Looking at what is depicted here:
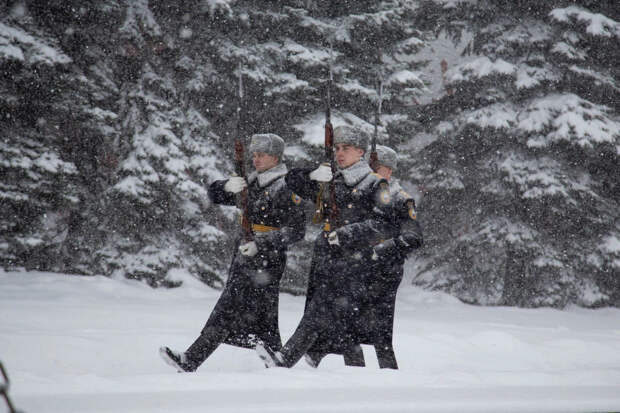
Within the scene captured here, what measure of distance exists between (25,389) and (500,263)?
458 inches

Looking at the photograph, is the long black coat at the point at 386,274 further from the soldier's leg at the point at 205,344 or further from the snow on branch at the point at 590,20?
the snow on branch at the point at 590,20

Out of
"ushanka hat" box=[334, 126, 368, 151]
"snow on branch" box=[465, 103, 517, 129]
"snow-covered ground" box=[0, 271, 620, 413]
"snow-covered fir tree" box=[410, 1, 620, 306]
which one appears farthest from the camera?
"snow on branch" box=[465, 103, 517, 129]

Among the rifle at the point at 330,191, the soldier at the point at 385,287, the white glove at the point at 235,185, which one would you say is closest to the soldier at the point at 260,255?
the white glove at the point at 235,185

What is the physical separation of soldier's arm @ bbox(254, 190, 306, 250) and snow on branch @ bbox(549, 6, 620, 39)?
9.89m

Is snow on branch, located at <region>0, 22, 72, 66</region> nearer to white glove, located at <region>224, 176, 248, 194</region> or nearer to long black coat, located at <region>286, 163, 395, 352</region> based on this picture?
white glove, located at <region>224, 176, 248, 194</region>

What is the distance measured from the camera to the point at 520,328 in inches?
340

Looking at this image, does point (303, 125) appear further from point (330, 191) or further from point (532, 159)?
point (330, 191)

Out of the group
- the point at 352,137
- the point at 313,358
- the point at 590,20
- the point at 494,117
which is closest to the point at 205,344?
the point at 313,358

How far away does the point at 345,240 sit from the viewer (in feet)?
14.0

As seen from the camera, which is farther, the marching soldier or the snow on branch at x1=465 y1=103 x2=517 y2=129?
the snow on branch at x1=465 y1=103 x2=517 y2=129

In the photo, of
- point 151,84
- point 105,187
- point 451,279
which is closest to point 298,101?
point 151,84

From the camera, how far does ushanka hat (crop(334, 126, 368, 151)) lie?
14.7 feet


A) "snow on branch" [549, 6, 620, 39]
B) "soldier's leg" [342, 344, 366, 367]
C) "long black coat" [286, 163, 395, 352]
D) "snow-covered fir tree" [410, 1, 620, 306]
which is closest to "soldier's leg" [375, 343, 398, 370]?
"soldier's leg" [342, 344, 366, 367]

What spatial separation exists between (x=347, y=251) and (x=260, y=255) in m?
0.67
